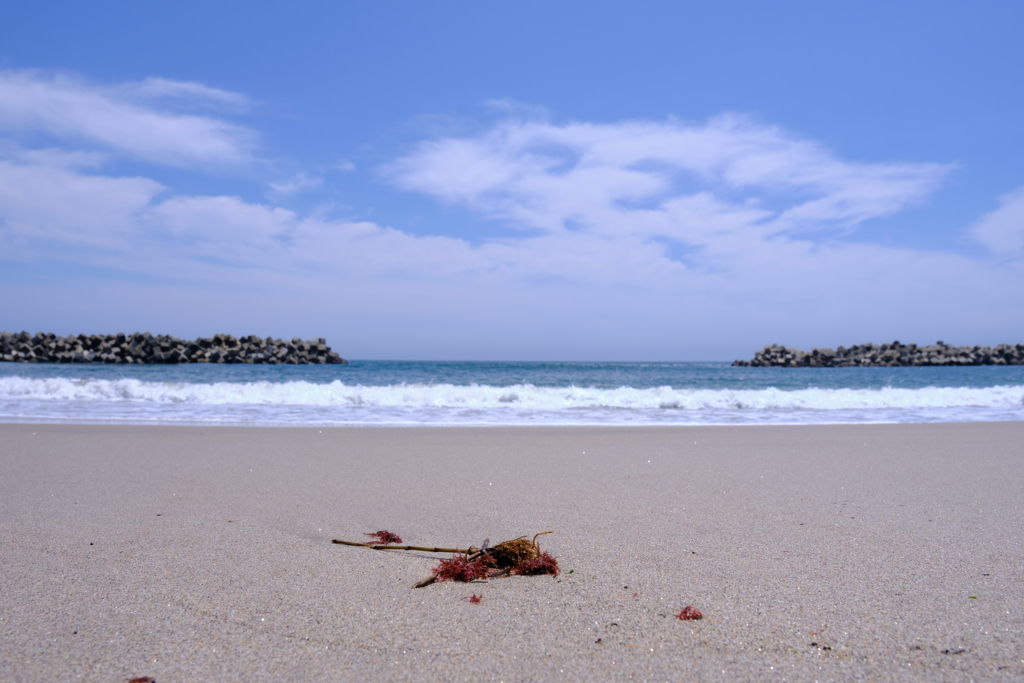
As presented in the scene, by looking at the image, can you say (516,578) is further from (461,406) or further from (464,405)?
(464,405)

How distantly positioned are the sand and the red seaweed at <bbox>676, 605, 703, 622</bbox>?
37 millimetres

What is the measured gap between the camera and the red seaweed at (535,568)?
2203 mm

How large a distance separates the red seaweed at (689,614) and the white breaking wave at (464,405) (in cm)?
725

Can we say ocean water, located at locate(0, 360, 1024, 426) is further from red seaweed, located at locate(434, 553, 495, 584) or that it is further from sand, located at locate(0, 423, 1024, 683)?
red seaweed, located at locate(434, 553, 495, 584)

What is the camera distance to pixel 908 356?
53.8m

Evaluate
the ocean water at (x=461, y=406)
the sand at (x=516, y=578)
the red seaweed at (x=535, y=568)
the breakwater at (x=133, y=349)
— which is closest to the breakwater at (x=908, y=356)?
the ocean water at (x=461, y=406)

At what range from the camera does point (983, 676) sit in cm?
150

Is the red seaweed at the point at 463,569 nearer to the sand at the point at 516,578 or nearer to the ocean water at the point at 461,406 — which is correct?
the sand at the point at 516,578

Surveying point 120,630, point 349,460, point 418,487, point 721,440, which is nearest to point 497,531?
point 418,487

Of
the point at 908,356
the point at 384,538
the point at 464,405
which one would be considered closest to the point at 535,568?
the point at 384,538

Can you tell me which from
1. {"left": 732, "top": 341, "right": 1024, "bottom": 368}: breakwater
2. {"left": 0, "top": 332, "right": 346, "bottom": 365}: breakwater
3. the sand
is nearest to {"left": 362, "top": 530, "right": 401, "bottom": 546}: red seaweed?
the sand

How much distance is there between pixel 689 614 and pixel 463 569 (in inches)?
33.7

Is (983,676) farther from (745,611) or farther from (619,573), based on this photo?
(619,573)

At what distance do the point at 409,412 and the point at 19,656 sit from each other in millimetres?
8988
